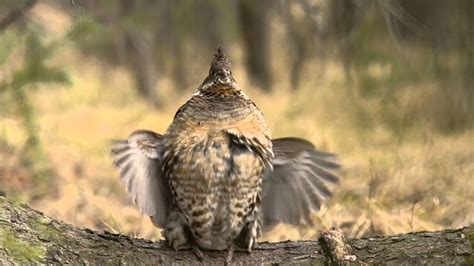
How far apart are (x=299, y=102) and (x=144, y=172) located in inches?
337

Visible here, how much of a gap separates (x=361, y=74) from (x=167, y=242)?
19.8 feet

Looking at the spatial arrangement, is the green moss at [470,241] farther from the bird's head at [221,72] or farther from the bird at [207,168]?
the bird's head at [221,72]

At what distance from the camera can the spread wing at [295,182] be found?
10.7 feet

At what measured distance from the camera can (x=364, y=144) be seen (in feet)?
27.6

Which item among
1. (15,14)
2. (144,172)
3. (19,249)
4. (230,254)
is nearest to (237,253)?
(230,254)

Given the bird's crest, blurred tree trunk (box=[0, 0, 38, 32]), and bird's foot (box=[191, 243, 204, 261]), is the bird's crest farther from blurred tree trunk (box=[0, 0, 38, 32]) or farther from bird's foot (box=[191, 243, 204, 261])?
blurred tree trunk (box=[0, 0, 38, 32])

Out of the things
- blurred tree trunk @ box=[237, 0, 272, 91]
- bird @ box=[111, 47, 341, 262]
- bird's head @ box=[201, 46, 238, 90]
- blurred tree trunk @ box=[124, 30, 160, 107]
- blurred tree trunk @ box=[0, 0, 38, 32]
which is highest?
blurred tree trunk @ box=[237, 0, 272, 91]

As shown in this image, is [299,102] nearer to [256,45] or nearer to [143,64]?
[143,64]

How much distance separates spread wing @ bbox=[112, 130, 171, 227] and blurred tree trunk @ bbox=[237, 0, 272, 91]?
11402mm

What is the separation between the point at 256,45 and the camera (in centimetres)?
1555

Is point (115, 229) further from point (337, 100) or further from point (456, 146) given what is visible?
point (337, 100)

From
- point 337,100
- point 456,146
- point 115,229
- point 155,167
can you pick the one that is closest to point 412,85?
point 456,146

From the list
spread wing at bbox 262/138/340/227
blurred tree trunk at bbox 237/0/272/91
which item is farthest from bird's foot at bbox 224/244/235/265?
blurred tree trunk at bbox 237/0/272/91

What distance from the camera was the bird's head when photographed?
2838 mm
